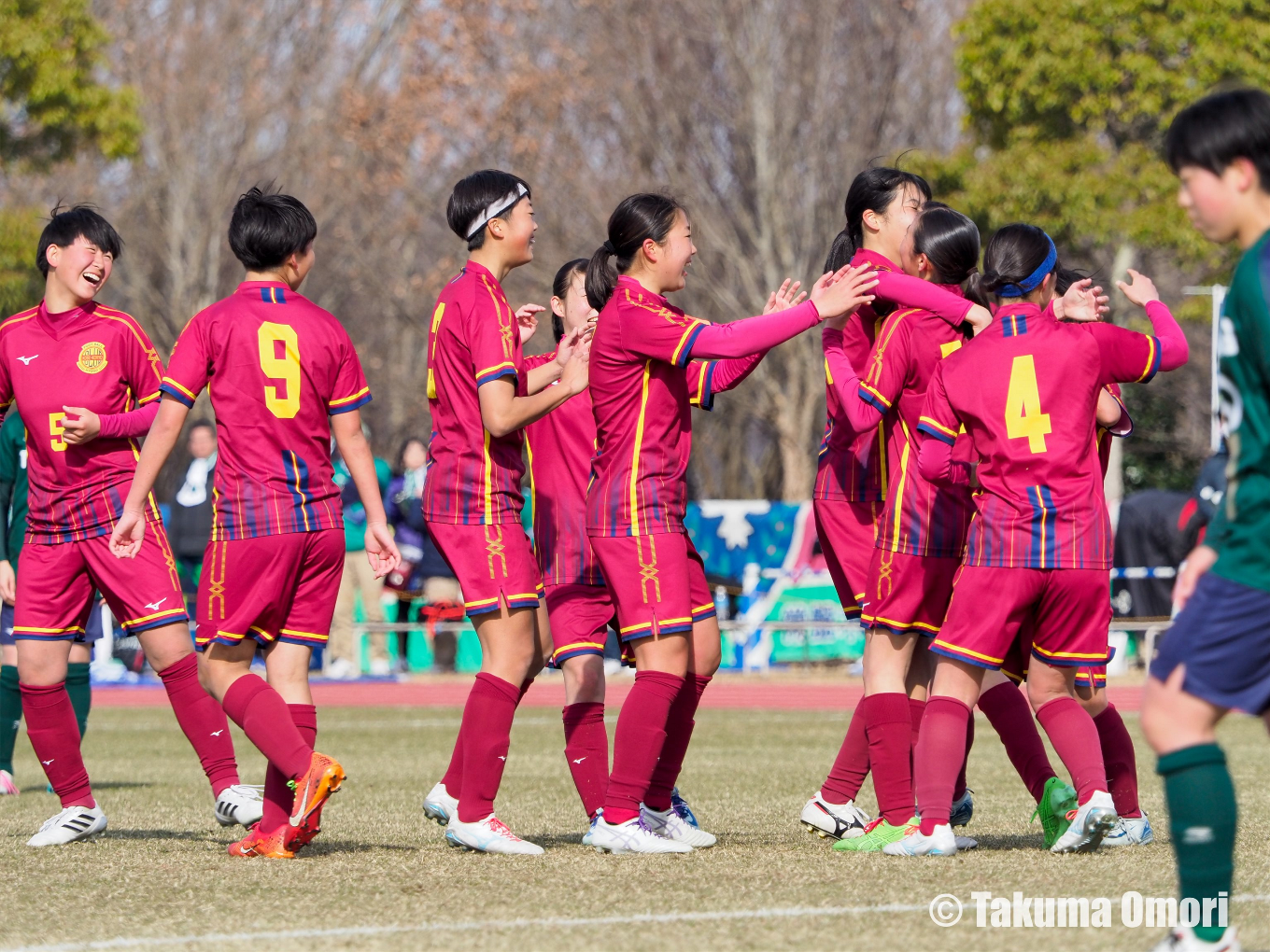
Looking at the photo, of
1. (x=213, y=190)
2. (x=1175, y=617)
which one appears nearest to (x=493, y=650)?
(x=1175, y=617)

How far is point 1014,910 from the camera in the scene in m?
4.53

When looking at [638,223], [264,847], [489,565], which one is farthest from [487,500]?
[264,847]

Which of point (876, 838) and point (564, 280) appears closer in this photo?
point (876, 838)

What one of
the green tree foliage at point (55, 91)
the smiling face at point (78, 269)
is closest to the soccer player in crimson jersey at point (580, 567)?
the smiling face at point (78, 269)

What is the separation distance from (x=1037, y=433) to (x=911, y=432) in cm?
59

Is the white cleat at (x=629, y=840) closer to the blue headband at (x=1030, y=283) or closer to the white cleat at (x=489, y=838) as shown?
the white cleat at (x=489, y=838)

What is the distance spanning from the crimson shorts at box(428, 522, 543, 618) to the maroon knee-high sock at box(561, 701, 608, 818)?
26.3 inches

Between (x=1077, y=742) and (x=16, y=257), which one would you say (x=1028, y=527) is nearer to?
(x=1077, y=742)

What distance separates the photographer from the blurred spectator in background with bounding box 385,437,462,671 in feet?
57.2

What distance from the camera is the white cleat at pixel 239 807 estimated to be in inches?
240

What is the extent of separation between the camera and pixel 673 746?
616 centimetres

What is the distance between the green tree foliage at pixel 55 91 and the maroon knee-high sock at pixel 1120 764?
15686 mm

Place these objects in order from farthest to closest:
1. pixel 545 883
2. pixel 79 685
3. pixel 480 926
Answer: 1. pixel 79 685
2. pixel 545 883
3. pixel 480 926

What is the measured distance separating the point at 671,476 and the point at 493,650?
2.87ft
